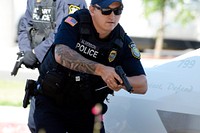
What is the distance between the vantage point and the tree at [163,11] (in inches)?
553

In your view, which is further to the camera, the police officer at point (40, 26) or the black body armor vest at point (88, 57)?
the police officer at point (40, 26)

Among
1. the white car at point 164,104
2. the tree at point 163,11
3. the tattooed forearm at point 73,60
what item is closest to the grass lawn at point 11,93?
the white car at point 164,104

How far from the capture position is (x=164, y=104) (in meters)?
3.22

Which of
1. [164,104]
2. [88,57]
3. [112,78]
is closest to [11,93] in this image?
[164,104]

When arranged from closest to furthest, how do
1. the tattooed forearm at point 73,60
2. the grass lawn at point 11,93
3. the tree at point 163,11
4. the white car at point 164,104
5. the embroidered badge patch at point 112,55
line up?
1. the tattooed forearm at point 73,60
2. the embroidered badge patch at point 112,55
3. the white car at point 164,104
4. the grass lawn at point 11,93
5. the tree at point 163,11

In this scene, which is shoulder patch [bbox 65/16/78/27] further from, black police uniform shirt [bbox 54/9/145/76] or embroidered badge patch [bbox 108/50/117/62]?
Result: embroidered badge patch [bbox 108/50/117/62]

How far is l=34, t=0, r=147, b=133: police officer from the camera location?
2738mm

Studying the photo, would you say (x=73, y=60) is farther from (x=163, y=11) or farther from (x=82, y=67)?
(x=163, y=11)

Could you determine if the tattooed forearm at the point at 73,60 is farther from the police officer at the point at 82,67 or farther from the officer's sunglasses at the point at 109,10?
the officer's sunglasses at the point at 109,10

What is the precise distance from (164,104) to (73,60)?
0.81 m

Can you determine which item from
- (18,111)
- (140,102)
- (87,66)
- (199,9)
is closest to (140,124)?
(140,102)

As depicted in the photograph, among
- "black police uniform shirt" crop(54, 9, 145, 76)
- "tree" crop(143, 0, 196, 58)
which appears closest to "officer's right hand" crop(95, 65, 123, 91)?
"black police uniform shirt" crop(54, 9, 145, 76)

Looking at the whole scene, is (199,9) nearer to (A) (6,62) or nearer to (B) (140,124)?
(A) (6,62)

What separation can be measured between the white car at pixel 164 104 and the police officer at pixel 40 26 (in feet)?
2.19
